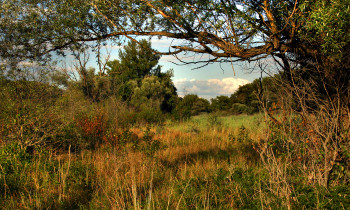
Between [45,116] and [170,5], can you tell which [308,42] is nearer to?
[170,5]

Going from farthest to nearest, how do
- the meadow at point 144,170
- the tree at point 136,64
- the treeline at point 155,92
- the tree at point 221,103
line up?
the tree at point 136,64
the tree at point 221,103
the treeline at point 155,92
the meadow at point 144,170

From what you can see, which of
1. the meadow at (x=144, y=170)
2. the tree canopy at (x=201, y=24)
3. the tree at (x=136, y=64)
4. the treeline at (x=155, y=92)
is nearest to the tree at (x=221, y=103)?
the treeline at (x=155, y=92)

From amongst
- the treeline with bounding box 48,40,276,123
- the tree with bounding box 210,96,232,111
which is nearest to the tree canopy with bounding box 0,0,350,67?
the treeline with bounding box 48,40,276,123

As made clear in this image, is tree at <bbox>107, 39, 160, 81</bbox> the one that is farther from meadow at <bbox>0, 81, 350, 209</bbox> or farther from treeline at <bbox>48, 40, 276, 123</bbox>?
meadow at <bbox>0, 81, 350, 209</bbox>

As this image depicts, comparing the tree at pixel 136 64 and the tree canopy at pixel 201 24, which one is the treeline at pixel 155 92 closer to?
the tree at pixel 136 64

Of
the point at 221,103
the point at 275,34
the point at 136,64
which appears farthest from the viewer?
the point at 136,64

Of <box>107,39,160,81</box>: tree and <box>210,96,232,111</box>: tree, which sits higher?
<box>107,39,160,81</box>: tree

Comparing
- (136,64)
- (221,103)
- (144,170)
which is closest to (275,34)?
(144,170)

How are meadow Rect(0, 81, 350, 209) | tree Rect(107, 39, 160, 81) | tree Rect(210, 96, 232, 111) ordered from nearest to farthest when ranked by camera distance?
1. meadow Rect(0, 81, 350, 209)
2. tree Rect(210, 96, 232, 111)
3. tree Rect(107, 39, 160, 81)

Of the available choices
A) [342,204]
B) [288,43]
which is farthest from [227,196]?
[288,43]

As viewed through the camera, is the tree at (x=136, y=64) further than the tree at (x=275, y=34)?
Yes

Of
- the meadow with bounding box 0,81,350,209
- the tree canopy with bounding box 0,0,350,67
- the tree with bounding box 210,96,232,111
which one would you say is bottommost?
the meadow with bounding box 0,81,350,209

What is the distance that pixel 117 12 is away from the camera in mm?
5805

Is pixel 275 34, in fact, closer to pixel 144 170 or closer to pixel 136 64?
pixel 144 170
